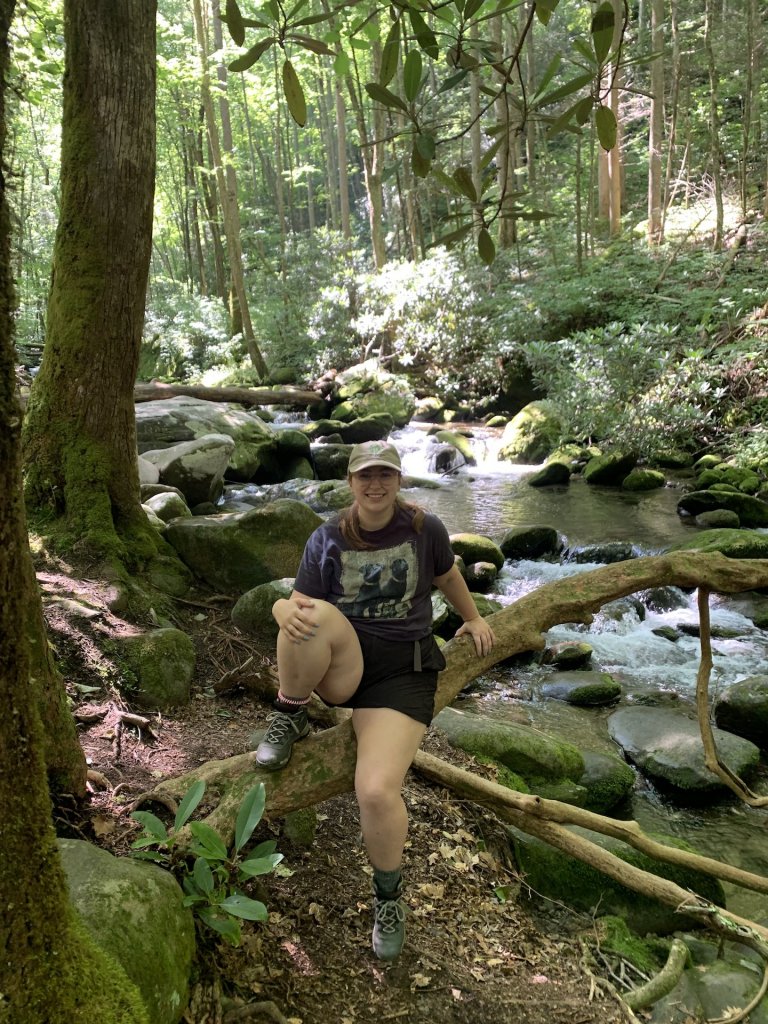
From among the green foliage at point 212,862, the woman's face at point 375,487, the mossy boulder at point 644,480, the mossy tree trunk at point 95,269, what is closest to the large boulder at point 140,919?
the green foliage at point 212,862

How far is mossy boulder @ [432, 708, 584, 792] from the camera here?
402 centimetres

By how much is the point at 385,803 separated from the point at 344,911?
1.99ft

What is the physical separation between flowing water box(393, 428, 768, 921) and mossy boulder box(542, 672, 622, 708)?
0.10 metres

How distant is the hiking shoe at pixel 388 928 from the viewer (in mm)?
2279

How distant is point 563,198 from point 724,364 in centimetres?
1360

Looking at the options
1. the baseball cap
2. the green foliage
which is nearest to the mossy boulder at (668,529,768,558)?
the baseball cap

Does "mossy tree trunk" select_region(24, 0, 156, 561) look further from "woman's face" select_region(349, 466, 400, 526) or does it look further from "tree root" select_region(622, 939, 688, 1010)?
"tree root" select_region(622, 939, 688, 1010)

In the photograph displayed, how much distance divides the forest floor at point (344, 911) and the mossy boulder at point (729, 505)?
6.72 metres

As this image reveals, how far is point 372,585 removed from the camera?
255 centimetres

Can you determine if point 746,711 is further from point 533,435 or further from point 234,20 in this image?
point 533,435

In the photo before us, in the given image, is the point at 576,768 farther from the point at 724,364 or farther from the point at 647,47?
the point at 647,47

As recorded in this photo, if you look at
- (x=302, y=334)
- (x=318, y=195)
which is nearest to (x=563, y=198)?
(x=302, y=334)

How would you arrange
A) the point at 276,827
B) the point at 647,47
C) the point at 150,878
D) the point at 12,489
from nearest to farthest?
the point at 12,489, the point at 150,878, the point at 276,827, the point at 647,47

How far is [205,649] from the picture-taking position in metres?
4.36
